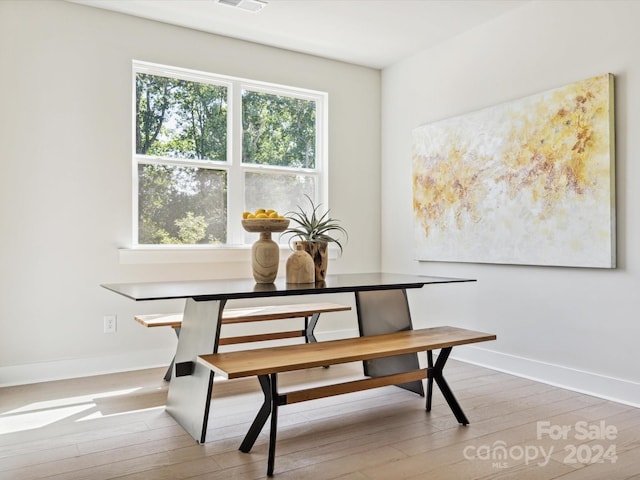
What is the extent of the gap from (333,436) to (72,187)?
2.48 m

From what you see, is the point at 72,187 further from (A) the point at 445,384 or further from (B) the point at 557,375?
(B) the point at 557,375

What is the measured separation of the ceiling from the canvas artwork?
0.71 m

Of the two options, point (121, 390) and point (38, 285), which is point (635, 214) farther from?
point (38, 285)

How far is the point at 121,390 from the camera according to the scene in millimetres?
3229

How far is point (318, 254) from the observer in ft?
9.18

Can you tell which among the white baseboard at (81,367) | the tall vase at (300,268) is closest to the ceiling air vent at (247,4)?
the tall vase at (300,268)

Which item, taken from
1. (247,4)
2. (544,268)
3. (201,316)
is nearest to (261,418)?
(201,316)

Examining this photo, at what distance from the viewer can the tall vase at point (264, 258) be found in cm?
270

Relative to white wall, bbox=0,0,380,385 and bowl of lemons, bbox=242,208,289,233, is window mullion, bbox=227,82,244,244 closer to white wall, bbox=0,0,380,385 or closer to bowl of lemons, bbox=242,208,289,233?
white wall, bbox=0,0,380,385

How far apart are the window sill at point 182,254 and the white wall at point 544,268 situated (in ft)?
5.08

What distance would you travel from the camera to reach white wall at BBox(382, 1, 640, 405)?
2961 mm

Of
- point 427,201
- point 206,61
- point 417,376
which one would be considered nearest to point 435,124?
point 427,201

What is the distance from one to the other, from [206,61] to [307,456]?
3.10m

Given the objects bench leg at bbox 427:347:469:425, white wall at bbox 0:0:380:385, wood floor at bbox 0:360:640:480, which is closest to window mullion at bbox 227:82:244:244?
white wall at bbox 0:0:380:385
